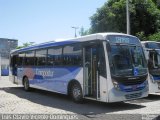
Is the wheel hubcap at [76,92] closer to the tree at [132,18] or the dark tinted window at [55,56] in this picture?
the dark tinted window at [55,56]

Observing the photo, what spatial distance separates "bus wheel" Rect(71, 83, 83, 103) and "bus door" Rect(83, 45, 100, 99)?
1.36 feet

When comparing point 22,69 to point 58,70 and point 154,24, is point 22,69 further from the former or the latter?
point 154,24

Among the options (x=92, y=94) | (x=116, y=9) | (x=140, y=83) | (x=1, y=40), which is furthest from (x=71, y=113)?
(x=1, y=40)

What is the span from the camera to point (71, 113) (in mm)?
12062

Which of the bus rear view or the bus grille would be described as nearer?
the bus rear view

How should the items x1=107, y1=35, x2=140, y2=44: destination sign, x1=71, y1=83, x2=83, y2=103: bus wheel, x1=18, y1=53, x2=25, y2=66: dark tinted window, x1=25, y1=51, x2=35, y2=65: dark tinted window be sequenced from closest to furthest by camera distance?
x1=107, y1=35, x2=140, y2=44: destination sign
x1=71, y1=83, x2=83, y2=103: bus wheel
x1=25, y1=51, x2=35, y2=65: dark tinted window
x1=18, y1=53, x2=25, y2=66: dark tinted window

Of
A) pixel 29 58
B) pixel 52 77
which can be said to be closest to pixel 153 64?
pixel 52 77

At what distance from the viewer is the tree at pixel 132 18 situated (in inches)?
1230

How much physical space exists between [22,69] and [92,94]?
8961mm

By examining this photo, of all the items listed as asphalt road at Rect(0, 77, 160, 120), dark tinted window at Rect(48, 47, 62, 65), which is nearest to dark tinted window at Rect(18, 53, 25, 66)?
dark tinted window at Rect(48, 47, 62, 65)

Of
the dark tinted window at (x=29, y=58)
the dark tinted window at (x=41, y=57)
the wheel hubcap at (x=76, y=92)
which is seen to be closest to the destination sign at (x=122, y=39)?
the wheel hubcap at (x=76, y=92)

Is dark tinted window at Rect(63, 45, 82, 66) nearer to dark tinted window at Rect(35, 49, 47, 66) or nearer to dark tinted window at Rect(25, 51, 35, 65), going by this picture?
dark tinted window at Rect(35, 49, 47, 66)

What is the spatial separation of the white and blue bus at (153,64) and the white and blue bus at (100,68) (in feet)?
5.30

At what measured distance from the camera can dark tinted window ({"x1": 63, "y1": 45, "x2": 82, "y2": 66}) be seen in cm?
1464
